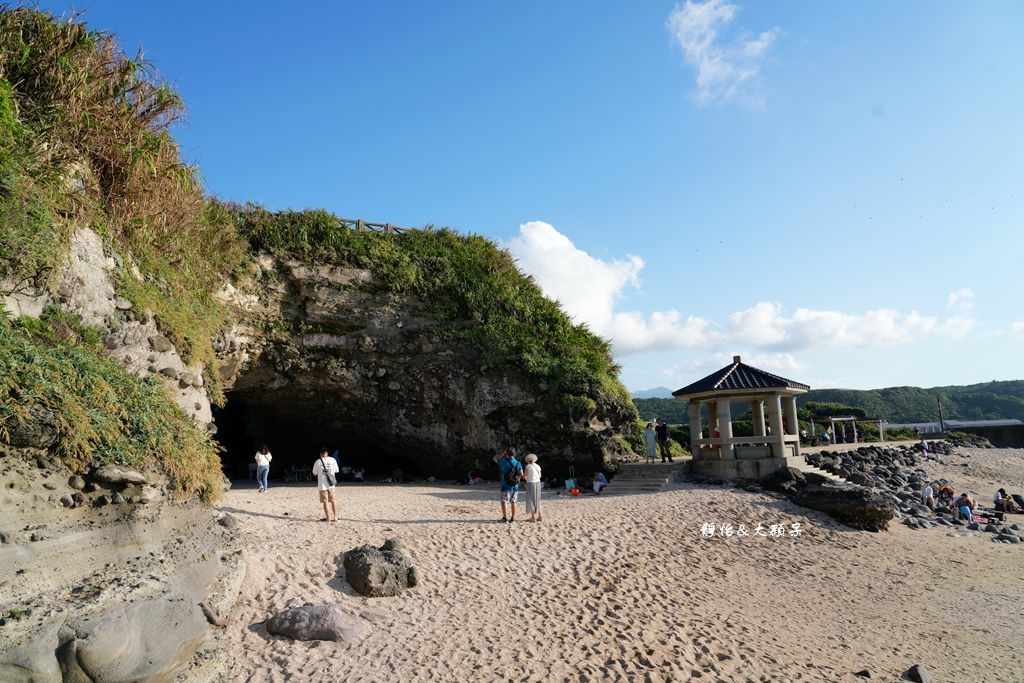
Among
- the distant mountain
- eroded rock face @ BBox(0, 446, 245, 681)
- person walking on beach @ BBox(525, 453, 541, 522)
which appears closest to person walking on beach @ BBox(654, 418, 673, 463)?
person walking on beach @ BBox(525, 453, 541, 522)

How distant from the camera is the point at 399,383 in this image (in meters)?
20.1

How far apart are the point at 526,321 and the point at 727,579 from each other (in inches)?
491

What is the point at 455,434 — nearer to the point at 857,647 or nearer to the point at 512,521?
the point at 512,521

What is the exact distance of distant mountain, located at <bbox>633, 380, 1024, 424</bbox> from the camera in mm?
73250

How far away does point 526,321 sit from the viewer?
21.5 metres

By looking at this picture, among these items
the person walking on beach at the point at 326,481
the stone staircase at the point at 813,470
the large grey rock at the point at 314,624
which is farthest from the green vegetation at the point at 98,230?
the stone staircase at the point at 813,470

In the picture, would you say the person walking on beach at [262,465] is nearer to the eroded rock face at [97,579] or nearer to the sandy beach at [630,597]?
the sandy beach at [630,597]

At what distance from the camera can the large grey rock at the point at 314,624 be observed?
286 inches

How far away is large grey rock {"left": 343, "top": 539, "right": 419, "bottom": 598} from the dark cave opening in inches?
542

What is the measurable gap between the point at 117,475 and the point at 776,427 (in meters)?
16.6

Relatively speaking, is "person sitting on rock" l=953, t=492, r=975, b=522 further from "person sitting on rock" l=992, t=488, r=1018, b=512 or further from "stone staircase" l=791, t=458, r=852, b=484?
"stone staircase" l=791, t=458, r=852, b=484

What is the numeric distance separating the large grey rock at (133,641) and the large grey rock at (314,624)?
0.93 meters

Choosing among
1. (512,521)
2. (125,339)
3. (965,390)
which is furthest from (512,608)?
(965,390)

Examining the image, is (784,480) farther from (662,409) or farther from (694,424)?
(662,409)
